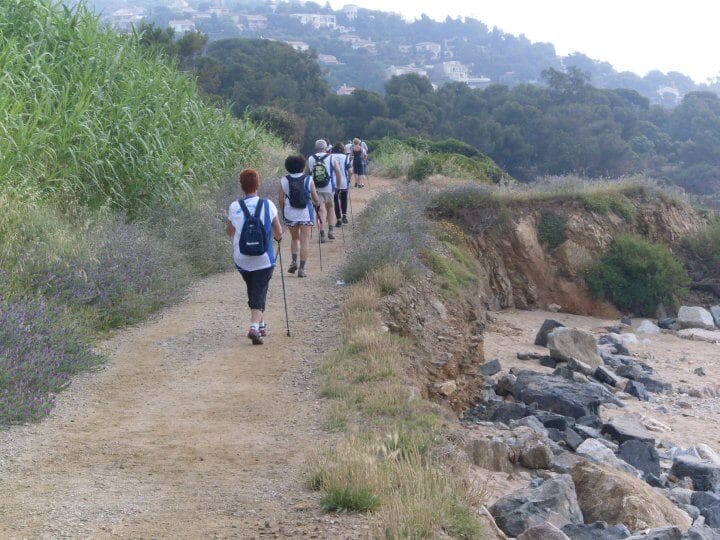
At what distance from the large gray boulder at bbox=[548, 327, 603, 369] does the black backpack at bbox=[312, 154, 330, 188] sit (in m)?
4.80

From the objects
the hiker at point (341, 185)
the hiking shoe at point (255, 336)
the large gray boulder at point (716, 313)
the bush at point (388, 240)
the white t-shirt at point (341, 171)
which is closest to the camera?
the hiking shoe at point (255, 336)

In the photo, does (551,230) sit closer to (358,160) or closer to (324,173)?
(358,160)

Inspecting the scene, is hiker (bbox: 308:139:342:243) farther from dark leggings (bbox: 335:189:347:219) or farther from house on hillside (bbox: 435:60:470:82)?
house on hillside (bbox: 435:60:470:82)

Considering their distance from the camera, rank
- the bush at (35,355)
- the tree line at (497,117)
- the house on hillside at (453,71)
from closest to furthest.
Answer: the bush at (35,355) → the tree line at (497,117) → the house on hillside at (453,71)

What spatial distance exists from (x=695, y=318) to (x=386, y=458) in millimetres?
17173

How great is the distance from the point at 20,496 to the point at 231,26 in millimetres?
141949

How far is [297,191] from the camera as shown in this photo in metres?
12.2

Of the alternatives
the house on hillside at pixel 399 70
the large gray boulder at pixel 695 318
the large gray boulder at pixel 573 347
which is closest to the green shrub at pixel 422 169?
the large gray boulder at pixel 695 318

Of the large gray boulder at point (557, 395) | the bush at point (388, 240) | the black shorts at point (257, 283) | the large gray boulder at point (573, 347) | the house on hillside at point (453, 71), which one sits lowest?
the house on hillside at point (453, 71)

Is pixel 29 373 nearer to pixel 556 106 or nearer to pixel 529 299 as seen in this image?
pixel 529 299

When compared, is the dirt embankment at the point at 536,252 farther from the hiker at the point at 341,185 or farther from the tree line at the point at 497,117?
the tree line at the point at 497,117

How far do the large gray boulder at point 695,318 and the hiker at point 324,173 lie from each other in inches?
365

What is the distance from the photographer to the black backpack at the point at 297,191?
480 inches

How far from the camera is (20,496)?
5.42 m
